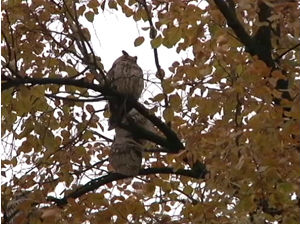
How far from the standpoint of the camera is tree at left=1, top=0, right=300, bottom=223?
516 centimetres

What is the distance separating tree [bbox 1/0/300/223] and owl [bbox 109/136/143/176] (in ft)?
0.41

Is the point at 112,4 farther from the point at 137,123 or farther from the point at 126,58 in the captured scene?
the point at 137,123

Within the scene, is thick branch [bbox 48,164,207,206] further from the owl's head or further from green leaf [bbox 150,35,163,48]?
green leaf [bbox 150,35,163,48]

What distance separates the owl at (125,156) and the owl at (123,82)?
0.79ft

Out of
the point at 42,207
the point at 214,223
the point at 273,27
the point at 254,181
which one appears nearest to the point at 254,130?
the point at 254,181

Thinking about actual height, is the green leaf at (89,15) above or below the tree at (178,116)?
above

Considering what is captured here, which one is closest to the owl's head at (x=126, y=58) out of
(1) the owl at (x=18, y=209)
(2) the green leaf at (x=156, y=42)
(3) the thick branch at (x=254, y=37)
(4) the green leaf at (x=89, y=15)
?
(4) the green leaf at (x=89, y=15)

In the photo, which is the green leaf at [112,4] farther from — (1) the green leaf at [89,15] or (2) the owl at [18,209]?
(2) the owl at [18,209]

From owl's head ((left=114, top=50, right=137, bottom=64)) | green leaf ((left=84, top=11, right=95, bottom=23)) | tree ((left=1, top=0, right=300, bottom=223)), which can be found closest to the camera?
tree ((left=1, top=0, right=300, bottom=223))

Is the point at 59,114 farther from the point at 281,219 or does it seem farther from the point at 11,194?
the point at 281,219

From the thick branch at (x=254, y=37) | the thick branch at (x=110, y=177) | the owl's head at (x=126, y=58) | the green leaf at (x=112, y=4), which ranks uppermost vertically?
the green leaf at (x=112, y=4)

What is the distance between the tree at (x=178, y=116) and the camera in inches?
203

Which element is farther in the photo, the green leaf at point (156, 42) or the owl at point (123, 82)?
the green leaf at point (156, 42)

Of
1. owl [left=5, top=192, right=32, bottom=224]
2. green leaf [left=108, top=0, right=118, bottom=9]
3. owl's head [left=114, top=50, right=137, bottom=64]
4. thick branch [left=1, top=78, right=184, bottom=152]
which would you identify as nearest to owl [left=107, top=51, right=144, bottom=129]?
owl's head [left=114, top=50, right=137, bottom=64]
